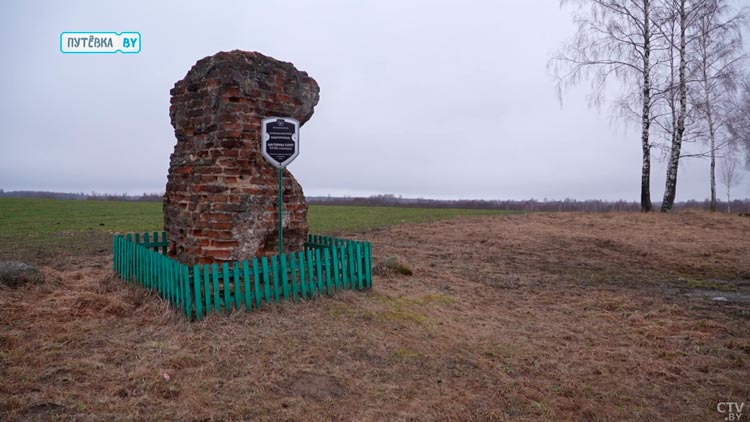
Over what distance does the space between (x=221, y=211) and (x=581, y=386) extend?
5.09 m

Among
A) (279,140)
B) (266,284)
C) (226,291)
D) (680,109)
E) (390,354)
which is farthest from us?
(680,109)

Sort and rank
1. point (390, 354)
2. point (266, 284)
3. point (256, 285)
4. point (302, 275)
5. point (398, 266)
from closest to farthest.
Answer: point (390, 354) → point (256, 285) → point (266, 284) → point (302, 275) → point (398, 266)

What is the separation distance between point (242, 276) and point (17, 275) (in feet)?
11.8

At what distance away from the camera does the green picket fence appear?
602cm

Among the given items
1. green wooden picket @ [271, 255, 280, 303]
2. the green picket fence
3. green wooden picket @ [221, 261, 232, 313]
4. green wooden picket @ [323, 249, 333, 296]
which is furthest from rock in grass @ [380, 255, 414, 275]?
green wooden picket @ [221, 261, 232, 313]

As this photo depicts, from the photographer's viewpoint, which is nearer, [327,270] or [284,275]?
[284,275]

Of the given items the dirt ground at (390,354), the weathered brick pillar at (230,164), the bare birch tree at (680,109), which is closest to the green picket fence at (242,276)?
the dirt ground at (390,354)

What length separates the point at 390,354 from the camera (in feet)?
17.4

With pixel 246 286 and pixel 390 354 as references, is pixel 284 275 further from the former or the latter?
pixel 390 354

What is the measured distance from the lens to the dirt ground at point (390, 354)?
412 cm

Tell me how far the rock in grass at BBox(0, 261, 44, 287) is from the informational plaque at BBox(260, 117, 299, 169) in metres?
4.13

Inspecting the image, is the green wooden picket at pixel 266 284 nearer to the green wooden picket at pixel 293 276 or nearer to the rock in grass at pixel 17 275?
the green wooden picket at pixel 293 276

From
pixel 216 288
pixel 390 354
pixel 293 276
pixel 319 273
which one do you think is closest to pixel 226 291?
pixel 216 288

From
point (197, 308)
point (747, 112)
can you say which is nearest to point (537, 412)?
point (197, 308)
